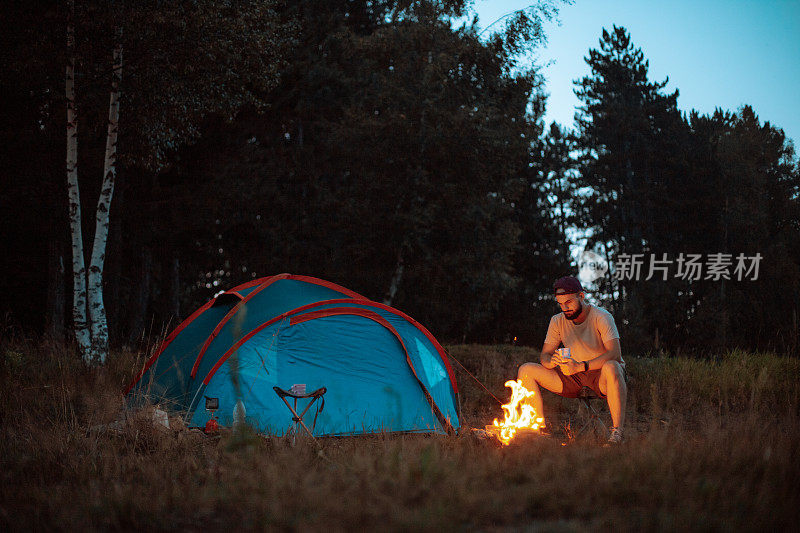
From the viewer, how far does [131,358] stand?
338 inches

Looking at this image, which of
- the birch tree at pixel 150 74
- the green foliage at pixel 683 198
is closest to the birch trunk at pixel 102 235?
the birch tree at pixel 150 74

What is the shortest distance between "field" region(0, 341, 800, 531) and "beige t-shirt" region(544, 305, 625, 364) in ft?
2.81

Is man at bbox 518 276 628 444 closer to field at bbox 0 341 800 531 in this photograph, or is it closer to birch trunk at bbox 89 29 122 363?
field at bbox 0 341 800 531

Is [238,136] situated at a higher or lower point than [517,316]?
higher

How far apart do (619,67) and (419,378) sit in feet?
93.6

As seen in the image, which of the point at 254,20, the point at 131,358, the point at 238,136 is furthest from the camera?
the point at 238,136

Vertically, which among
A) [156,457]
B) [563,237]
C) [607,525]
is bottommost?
[156,457]

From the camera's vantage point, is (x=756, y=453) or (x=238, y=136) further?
(x=238, y=136)

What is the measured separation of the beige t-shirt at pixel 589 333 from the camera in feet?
17.7

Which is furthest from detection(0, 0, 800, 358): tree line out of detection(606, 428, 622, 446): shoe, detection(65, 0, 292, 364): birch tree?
detection(606, 428, 622, 446): shoe

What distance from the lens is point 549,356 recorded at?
5.56 m

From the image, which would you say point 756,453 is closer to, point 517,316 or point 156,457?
point 156,457

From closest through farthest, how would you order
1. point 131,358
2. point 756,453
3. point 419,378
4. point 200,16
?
1. point 756,453
2. point 419,378
3. point 131,358
4. point 200,16

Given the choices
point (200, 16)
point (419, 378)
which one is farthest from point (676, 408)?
point (200, 16)
